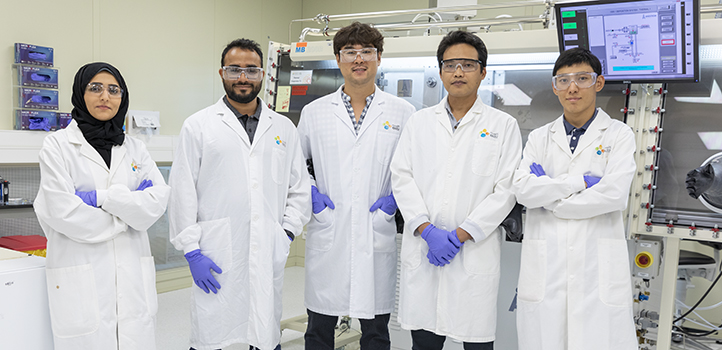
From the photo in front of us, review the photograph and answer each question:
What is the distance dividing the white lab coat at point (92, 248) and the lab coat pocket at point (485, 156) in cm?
125

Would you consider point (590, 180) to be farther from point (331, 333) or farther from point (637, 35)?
point (331, 333)

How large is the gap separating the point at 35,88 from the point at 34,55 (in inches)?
8.9

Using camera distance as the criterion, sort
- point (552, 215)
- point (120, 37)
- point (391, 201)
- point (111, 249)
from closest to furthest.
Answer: point (111, 249) → point (552, 215) → point (391, 201) → point (120, 37)

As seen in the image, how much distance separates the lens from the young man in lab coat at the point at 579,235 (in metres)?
1.90

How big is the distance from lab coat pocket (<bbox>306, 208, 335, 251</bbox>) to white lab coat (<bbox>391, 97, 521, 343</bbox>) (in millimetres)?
339

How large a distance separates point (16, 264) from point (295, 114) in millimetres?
2012

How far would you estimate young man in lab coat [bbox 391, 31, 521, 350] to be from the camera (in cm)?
204

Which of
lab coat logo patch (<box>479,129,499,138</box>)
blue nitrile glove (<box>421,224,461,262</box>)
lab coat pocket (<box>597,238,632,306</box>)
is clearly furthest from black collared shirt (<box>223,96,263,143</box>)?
lab coat pocket (<box>597,238,632,306</box>)

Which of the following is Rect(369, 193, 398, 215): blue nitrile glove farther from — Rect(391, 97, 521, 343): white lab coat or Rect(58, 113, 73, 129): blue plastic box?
Rect(58, 113, 73, 129): blue plastic box

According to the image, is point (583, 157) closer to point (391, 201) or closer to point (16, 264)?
point (391, 201)

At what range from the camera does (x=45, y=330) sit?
1921 millimetres

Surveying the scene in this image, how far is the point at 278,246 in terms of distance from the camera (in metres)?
2.20

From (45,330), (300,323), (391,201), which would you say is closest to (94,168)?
(45,330)

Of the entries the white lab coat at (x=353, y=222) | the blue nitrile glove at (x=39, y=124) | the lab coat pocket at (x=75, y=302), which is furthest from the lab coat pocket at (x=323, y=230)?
the blue nitrile glove at (x=39, y=124)
